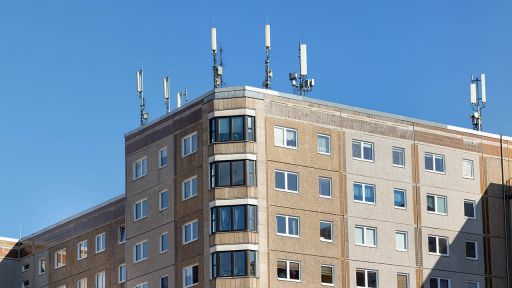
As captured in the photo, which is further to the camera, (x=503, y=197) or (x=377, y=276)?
(x=503, y=197)

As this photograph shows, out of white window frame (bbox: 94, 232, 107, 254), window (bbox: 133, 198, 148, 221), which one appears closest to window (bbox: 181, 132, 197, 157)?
window (bbox: 133, 198, 148, 221)

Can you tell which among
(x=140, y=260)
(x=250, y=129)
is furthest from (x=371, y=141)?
(x=140, y=260)

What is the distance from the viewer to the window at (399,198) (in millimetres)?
137250

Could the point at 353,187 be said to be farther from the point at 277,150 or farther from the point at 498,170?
the point at 498,170

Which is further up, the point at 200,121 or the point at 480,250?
the point at 200,121

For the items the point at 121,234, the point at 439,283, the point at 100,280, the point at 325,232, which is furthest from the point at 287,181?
the point at 100,280

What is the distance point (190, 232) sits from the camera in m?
133

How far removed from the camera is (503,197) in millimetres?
144125

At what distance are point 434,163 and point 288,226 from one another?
57.7 feet

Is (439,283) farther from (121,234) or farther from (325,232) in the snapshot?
(121,234)

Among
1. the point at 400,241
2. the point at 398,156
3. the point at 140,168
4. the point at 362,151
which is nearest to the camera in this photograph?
the point at 362,151

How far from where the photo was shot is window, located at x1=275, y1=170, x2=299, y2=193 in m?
131

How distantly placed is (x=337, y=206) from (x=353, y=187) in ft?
8.49

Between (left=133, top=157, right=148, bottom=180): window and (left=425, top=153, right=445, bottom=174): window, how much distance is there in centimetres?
2565
